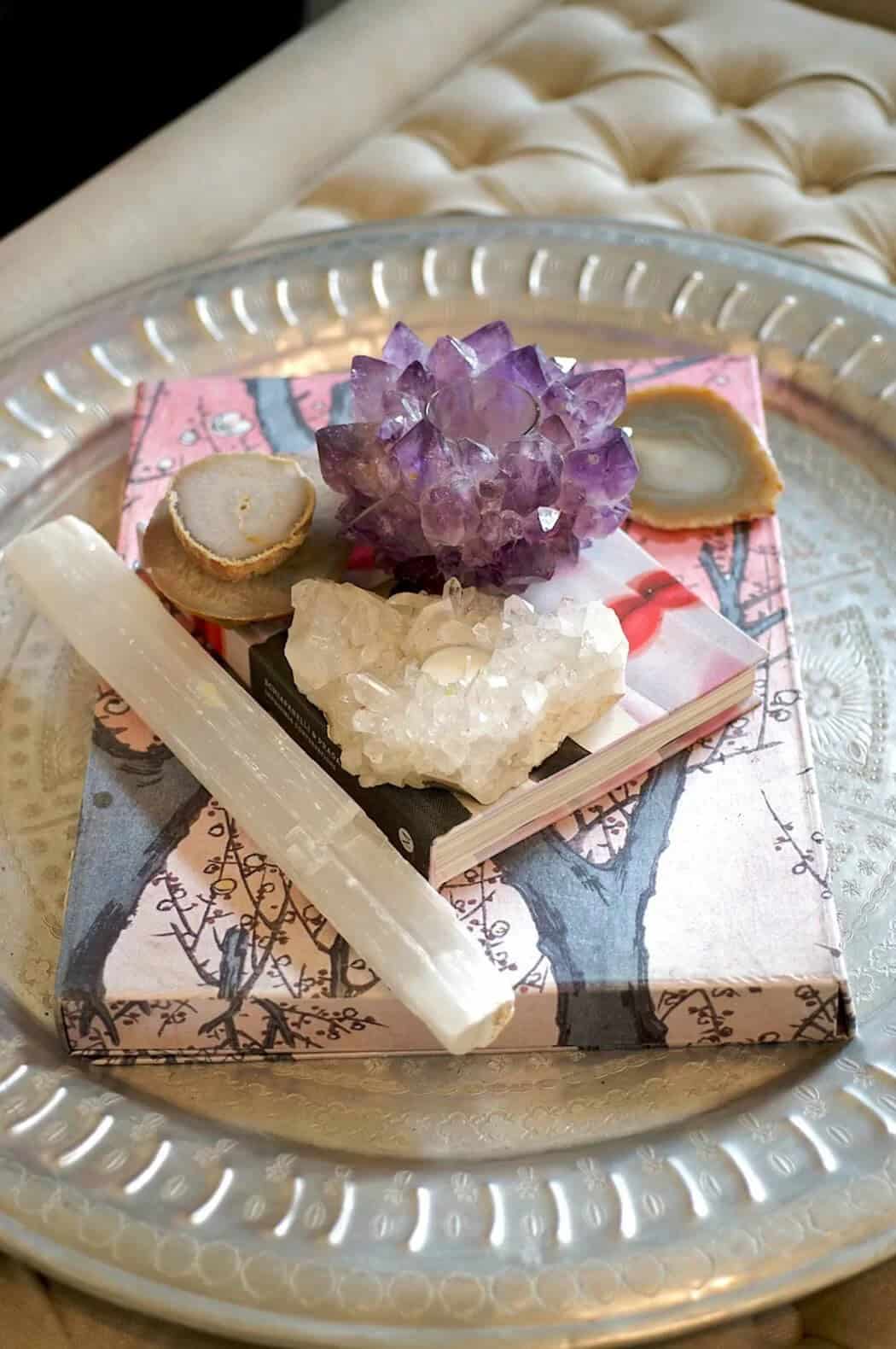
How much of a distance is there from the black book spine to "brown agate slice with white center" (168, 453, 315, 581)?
34mm

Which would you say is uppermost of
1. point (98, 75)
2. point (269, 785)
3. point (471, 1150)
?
point (98, 75)

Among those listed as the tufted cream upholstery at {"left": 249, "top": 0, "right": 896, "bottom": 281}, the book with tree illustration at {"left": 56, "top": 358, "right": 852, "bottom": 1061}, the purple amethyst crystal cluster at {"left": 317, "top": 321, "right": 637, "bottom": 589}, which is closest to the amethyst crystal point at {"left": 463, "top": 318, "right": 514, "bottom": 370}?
the purple amethyst crystal cluster at {"left": 317, "top": 321, "right": 637, "bottom": 589}

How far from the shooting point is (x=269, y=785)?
51 cm

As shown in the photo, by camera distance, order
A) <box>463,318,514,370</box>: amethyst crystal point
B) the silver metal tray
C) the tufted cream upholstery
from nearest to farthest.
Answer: the silver metal tray < <box>463,318,514,370</box>: amethyst crystal point < the tufted cream upholstery

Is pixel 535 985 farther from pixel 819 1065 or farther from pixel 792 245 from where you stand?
pixel 792 245

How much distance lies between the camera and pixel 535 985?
18.3 inches

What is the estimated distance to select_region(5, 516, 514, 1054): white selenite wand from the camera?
1.49ft

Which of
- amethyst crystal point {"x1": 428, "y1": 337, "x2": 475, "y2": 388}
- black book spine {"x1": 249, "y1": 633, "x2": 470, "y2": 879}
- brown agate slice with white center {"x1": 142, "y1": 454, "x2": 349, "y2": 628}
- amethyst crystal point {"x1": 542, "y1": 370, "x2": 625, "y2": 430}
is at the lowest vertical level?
black book spine {"x1": 249, "y1": 633, "x2": 470, "y2": 879}

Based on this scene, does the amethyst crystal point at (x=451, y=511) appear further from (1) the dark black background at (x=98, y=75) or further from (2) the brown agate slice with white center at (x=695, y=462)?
(1) the dark black background at (x=98, y=75)

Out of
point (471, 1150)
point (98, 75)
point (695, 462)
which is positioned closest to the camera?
point (471, 1150)

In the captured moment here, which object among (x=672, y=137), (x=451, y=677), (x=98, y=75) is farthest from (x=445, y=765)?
(x=98, y=75)

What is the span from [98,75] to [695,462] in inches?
37.3

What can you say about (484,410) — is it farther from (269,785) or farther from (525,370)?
(269,785)

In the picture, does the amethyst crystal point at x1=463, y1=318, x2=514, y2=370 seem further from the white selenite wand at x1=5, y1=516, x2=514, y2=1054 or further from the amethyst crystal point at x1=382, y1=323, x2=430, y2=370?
the white selenite wand at x1=5, y1=516, x2=514, y2=1054
